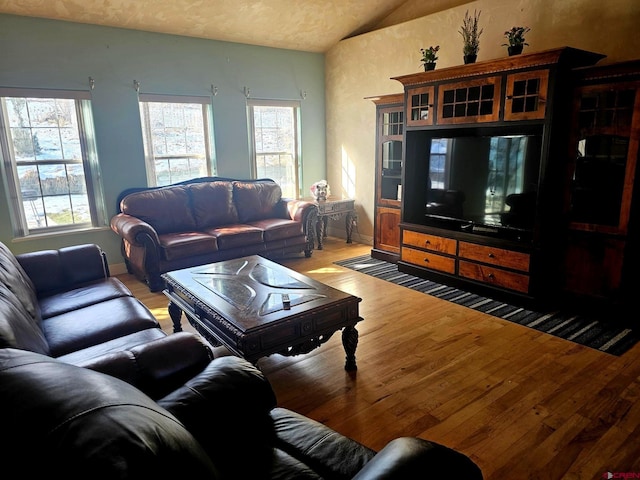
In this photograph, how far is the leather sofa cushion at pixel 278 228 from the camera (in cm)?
502

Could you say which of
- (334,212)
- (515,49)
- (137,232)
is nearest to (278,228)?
(334,212)

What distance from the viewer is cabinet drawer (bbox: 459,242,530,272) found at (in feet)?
12.0

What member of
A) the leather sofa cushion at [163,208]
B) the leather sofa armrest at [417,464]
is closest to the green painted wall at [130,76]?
the leather sofa cushion at [163,208]

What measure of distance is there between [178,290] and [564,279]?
3.14 meters

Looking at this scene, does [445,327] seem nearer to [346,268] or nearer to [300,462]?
[346,268]

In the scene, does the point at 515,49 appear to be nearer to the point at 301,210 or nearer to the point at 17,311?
the point at 301,210

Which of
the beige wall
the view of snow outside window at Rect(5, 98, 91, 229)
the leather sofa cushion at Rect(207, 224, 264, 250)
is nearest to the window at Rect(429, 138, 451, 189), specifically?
the beige wall

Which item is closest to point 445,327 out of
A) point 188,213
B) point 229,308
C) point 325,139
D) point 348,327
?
point 348,327

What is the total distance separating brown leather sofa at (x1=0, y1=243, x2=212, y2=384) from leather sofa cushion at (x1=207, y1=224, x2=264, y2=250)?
1.56 m

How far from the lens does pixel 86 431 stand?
74 centimetres

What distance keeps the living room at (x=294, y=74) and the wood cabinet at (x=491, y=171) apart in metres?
0.67

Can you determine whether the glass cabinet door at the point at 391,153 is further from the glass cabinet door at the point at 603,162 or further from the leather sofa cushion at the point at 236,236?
the glass cabinet door at the point at 603,162

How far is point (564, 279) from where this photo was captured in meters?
3.63

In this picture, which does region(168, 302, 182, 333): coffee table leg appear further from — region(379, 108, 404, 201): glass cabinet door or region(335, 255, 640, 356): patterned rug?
region(379, 108, 404, 201): glass cabinet door
